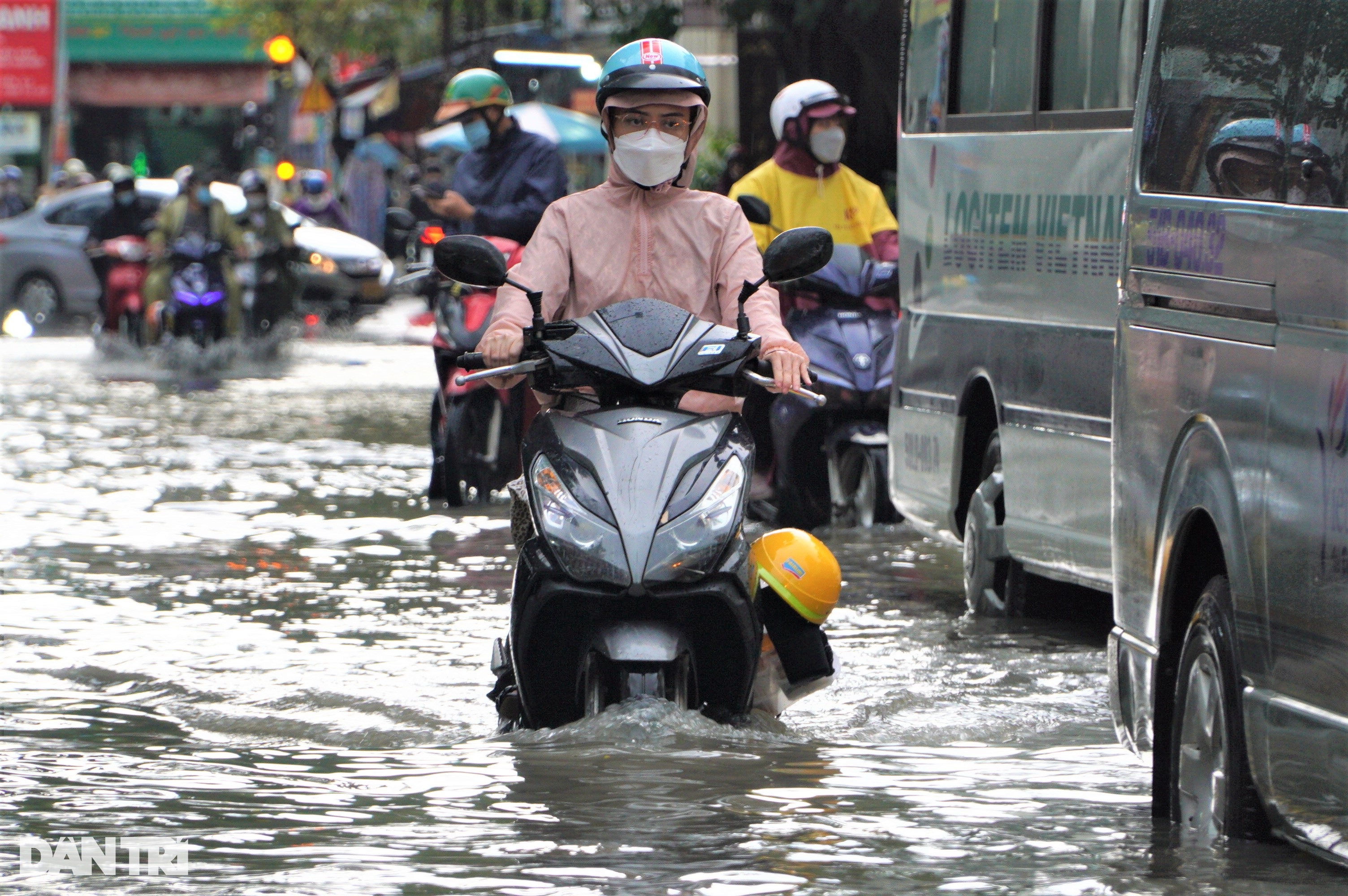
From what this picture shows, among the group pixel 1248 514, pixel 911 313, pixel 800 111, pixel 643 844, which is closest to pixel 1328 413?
pixel 1248 514

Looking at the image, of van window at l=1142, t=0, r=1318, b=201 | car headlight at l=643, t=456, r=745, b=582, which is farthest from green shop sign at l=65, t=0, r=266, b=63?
van window at l=1142, t=0, r=1318, b=201

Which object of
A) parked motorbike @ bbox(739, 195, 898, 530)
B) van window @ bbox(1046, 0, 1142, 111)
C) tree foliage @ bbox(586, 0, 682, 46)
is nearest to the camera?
van window @ bbox(1046, 0, 1142, 111)

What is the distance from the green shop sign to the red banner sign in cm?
729

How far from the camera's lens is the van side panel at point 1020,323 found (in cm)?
830

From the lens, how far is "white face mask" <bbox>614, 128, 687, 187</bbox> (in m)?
6.67

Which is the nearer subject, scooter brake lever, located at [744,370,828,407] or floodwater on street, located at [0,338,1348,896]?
floodwater on street, located at [0,338,1348,896]

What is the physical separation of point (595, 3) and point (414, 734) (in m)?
15.6

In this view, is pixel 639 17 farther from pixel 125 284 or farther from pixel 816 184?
pixel 816 184

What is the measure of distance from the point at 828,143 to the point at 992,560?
3087 millimetres

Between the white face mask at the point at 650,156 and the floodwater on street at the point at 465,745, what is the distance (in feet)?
4.54

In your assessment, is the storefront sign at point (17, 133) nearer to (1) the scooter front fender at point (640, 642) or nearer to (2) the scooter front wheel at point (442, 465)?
(2) the scooter front wheel at point (442, 465)

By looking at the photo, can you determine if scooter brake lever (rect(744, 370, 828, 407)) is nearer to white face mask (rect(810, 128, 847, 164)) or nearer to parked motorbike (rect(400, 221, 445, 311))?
parked motorbike (rect(400, 221, 445, 311))

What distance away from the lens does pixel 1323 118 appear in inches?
180

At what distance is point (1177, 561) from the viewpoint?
5348 mm
